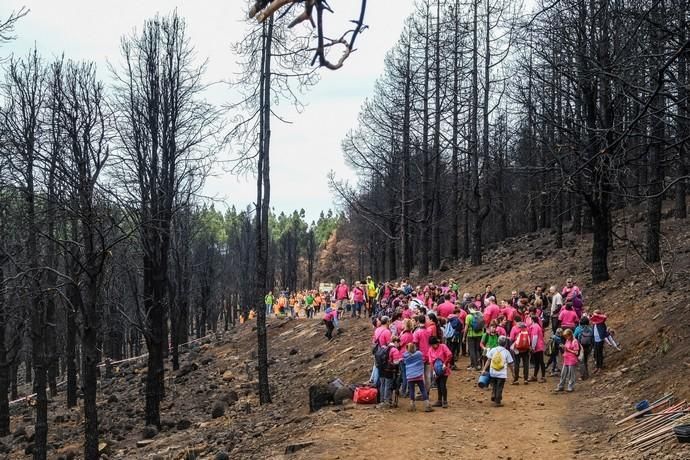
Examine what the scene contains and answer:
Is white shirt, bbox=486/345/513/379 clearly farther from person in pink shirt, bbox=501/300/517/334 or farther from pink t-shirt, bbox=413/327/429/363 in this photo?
person in pink shirt, bbox=501/300/517/334

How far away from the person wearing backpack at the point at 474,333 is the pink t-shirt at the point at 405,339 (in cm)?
339

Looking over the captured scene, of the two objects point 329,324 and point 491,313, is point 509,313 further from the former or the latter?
point 329,324

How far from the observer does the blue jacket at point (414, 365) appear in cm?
1236

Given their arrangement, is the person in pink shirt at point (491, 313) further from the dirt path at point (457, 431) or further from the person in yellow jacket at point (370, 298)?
the person in yellow jacket at point (370, 298)

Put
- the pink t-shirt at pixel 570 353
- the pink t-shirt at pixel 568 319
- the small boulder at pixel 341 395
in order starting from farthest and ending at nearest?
1. the pink t-shirt at pixel 568 319
2. the small boulder at pixel 341 395
3. the pink t-shirt at pixel 570 353

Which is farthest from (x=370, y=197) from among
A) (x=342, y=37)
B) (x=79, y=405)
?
(x=342, y=37)

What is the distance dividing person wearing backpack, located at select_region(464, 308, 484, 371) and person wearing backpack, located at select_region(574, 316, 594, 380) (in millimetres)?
2358

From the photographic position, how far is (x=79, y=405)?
24797 millimetres

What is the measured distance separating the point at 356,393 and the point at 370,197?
3604cm

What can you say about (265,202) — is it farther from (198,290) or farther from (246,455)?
(198,290)

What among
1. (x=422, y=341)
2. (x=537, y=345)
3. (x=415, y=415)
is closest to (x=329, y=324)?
(x=537, y=345)

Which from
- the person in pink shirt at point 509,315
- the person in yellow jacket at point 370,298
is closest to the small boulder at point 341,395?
the person in pink shirt at point 509,315

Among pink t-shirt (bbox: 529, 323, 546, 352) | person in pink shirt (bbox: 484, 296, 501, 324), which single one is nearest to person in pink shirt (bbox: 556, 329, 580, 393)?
pink t-shirt (bbox: 529, 323, 546, 352)

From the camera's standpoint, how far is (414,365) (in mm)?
12359
